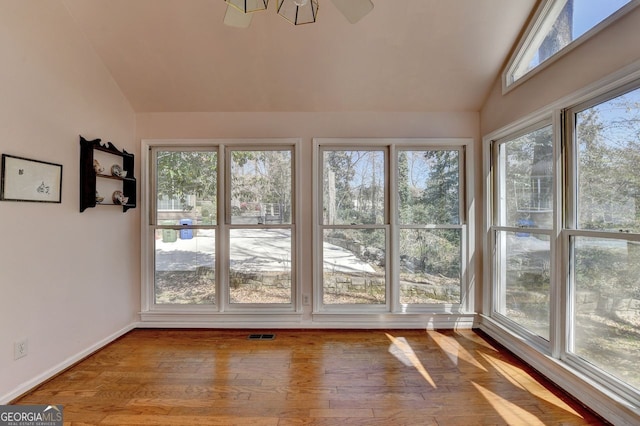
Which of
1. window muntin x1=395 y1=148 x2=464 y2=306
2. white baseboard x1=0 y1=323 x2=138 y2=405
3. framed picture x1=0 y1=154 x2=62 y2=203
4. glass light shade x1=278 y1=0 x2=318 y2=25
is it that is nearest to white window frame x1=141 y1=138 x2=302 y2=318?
white baseboard x1=0 y1=323 x2=138 y2=405

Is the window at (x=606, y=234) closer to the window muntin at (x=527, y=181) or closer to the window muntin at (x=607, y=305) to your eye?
the window muntin at (x=607, y=305)

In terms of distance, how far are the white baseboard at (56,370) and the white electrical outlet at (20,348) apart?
0.21 meters

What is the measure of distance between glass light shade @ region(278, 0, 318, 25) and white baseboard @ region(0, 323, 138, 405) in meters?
2.97

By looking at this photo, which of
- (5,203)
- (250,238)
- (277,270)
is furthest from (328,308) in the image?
(5,203)

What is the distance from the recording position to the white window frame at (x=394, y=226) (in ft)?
10.6

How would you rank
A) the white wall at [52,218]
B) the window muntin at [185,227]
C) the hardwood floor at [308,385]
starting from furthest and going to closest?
the window muntin at [185,227] → the white wall at [52,218] → the hardwood floor at [308,385]

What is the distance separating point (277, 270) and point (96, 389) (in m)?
1.77

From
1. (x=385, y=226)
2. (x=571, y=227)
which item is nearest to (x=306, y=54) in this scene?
(x=385, y=226)

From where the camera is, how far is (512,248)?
9.28 feet

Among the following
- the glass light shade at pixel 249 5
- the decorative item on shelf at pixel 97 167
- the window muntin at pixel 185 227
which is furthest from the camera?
the window muntin at pixel 185 227

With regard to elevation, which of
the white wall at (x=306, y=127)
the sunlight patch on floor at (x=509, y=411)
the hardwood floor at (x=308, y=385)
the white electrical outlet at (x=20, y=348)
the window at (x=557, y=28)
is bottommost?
the sunlight patch on floor at (x=509, y=411)

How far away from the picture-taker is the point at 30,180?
2.11 metres

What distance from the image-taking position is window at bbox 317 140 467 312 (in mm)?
3281

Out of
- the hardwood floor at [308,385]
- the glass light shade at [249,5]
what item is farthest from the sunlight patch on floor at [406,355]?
the glass light shade at [249,5]
